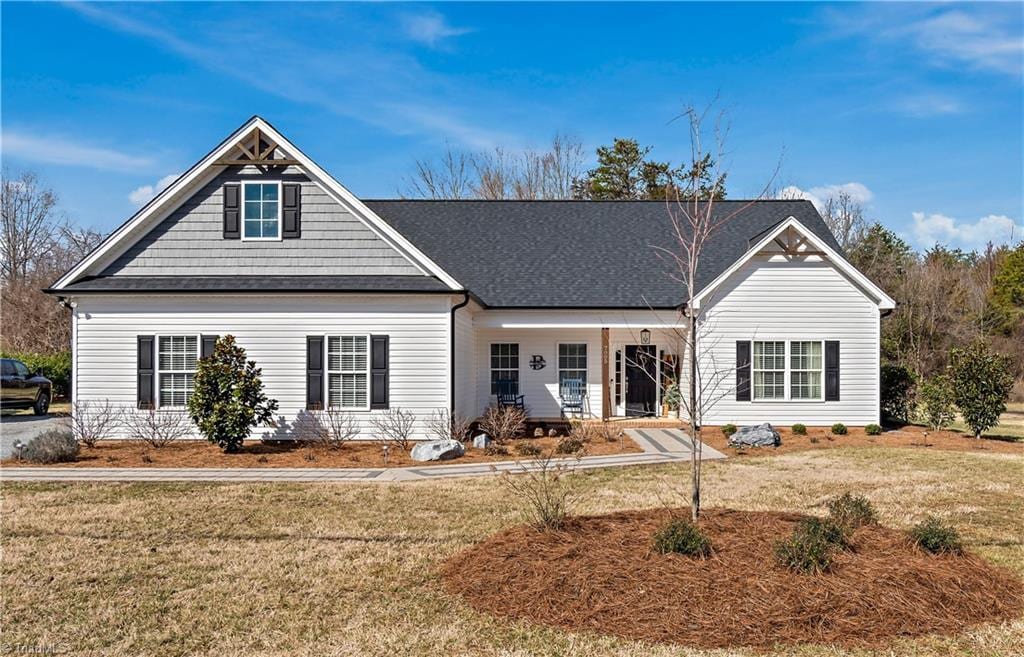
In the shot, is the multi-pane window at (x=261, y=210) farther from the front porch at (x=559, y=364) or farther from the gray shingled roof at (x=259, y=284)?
the front porch at (x=559, y=364)

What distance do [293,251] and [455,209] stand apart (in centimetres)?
799

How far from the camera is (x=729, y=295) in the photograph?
1841cm

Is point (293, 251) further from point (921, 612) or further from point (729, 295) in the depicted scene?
point (921, 612)

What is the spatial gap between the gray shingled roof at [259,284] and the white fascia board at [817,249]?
22.0 feet

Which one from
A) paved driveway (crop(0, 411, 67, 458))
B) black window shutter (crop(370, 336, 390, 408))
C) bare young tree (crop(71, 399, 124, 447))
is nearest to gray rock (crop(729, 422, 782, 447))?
black window shutter (crop(370, 336, 390, 408))

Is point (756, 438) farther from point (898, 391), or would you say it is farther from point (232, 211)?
point (232, 211)

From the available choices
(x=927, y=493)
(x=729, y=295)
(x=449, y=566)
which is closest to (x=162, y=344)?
(x=449, y=566)

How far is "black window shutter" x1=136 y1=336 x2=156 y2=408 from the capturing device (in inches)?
617

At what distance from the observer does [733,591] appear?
580cm

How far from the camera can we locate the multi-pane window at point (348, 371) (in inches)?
618

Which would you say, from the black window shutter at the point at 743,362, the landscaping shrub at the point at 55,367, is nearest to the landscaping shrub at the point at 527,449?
the black window shutter at the point at 743,362

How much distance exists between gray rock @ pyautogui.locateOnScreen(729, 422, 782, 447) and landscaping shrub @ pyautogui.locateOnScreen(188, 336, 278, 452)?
31.4ft

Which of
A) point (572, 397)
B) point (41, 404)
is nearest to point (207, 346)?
point (572, 397)

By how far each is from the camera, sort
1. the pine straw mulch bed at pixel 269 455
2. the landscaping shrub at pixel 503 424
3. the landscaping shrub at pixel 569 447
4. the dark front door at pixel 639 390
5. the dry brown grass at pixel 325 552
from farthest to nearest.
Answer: the dark front door at pixel 639 390
the landscaping shrub at pixel 503 424
the landscaping shrub at pixel 569 447
the pine straw mulch bed at pixel 269 455
the dry brown grass at pixel 325 552
